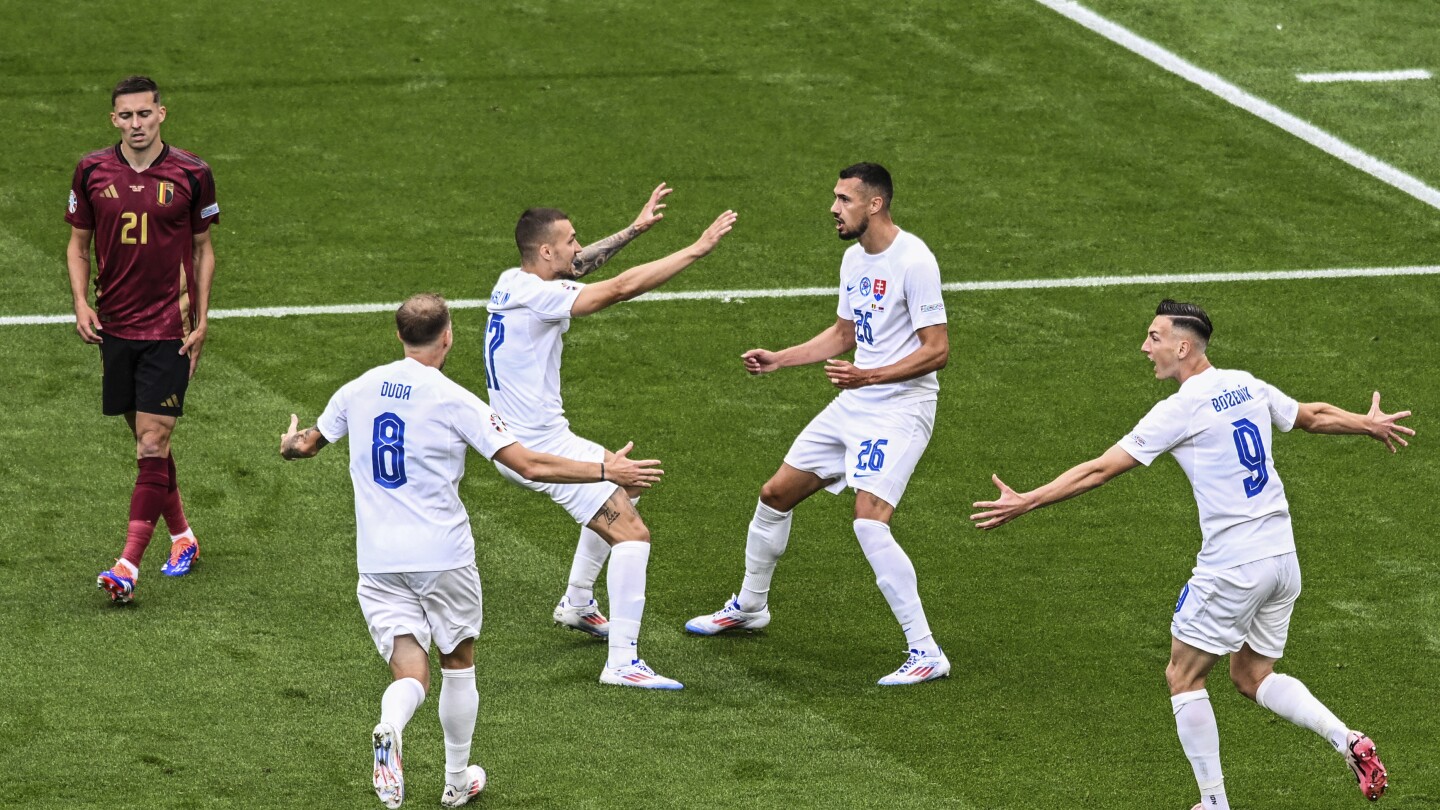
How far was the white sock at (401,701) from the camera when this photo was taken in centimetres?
761

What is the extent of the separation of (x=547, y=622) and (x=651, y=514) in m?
1.61

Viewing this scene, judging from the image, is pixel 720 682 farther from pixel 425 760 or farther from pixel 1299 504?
pixel 1299 504

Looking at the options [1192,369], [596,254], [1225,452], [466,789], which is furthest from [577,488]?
[1225,452]

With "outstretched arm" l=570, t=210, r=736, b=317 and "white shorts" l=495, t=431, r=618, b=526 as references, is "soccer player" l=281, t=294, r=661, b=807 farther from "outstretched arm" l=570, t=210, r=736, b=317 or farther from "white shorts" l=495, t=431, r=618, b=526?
"white shorts" l=495, t=431, r=618, b=526

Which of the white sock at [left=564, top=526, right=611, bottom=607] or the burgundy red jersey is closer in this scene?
the white sock at [left=564, top=526, right=611, bottom=607]

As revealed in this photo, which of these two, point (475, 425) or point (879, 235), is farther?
point (879, 235)

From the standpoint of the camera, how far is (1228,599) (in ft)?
26.9

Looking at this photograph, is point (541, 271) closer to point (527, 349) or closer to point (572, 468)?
point (527, 349)

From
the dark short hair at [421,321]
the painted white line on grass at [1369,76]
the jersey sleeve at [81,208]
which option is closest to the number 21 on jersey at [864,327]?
the dark short hair at [421,321]

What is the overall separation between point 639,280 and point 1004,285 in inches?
259

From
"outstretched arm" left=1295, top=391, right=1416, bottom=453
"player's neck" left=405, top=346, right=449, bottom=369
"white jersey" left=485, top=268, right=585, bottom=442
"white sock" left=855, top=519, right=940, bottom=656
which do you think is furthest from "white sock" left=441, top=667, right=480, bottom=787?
"outstretched arm" left=1295, top=391, right=1416, bottom=453

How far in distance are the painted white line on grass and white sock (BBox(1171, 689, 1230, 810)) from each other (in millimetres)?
12934

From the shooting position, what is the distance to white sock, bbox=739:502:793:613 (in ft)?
34.1

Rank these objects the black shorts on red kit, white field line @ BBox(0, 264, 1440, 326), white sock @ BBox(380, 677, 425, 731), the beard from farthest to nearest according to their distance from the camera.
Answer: white field line @ BBox(0, 264, 1440, 326), the black shorts on red kit, the beard, white sock @ BBox(380, 677, 425, 731)
